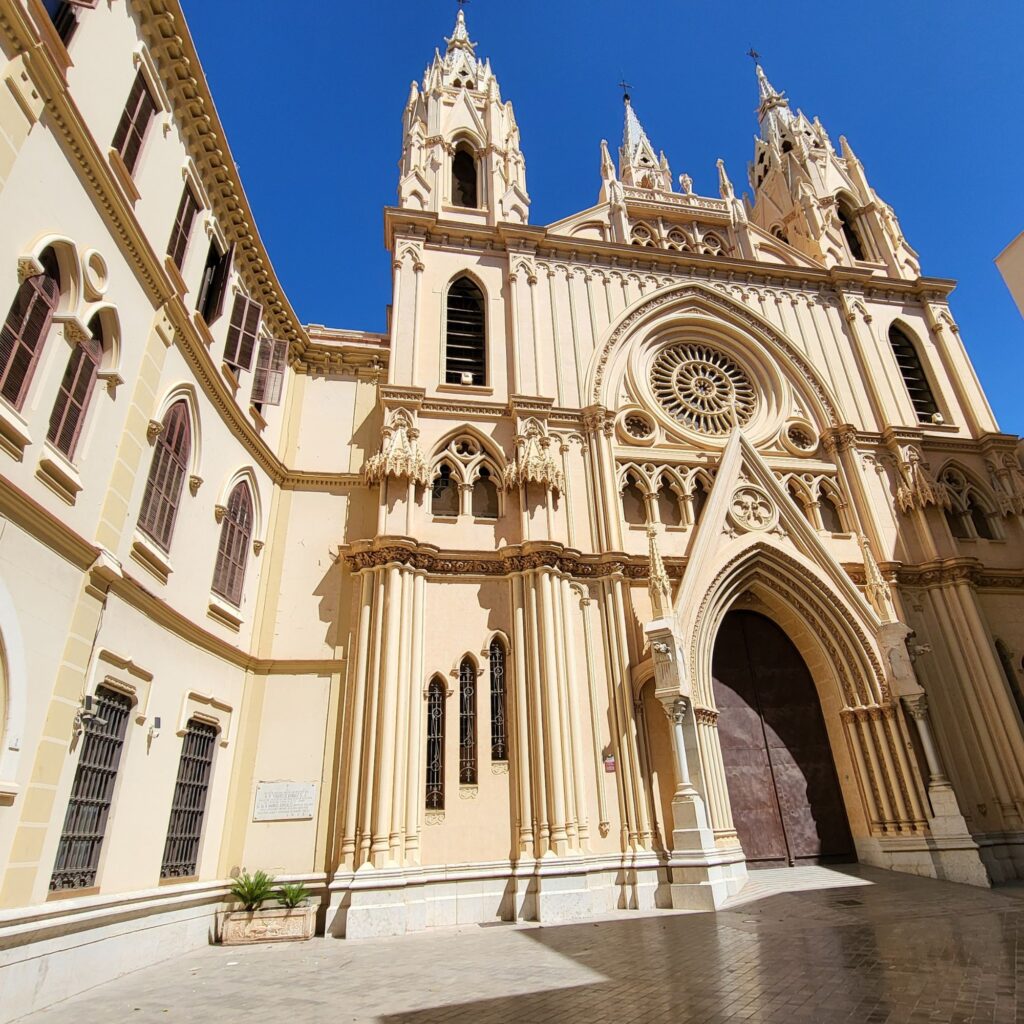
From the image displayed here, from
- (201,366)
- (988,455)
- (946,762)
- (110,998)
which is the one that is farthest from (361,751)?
(988,455)

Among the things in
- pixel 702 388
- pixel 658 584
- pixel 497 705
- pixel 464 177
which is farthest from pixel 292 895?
pixel 464 177

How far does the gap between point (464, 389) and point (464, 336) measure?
7.32 ft

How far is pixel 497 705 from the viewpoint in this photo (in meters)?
14.9

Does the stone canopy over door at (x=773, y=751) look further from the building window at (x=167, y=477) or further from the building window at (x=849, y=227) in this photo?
the building window at (x=849, y=227)

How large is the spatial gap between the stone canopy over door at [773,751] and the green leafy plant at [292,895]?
9400 mm

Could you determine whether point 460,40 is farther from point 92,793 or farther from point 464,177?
point 92,793

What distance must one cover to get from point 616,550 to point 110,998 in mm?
12076

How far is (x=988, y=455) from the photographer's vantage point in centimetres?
2084

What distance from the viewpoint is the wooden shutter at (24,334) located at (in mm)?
8008

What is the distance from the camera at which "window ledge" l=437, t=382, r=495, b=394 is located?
18453 millimetres

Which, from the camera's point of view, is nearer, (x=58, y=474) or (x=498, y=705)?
(x=58, y=474)

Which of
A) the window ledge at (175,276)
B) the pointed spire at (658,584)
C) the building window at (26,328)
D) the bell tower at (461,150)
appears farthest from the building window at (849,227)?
the building window at (26,328)

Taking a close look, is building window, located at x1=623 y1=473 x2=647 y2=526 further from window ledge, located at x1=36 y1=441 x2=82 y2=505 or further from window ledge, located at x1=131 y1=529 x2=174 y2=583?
window ledge, located at x1=36 y1=441 x2=82 y2=505

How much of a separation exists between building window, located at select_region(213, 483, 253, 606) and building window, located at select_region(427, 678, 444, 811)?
14.7 feet
